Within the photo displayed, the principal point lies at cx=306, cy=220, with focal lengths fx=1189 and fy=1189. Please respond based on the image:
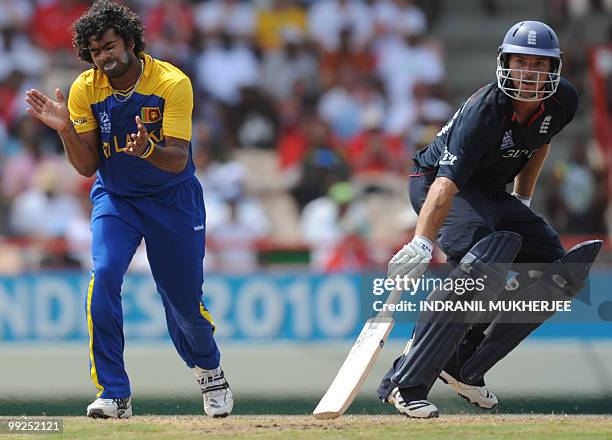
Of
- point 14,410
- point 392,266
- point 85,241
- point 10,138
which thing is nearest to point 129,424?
point 14,410

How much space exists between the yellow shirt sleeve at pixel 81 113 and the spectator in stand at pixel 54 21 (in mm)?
8965

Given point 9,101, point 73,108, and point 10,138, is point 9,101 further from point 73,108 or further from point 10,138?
point 73,108

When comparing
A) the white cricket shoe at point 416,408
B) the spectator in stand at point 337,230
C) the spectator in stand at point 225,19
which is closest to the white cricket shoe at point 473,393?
the white cricket shoe at point 416,408

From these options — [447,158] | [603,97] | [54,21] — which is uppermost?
[54,21]

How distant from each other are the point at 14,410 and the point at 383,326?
90.8 inches

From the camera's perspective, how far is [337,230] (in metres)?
12.3

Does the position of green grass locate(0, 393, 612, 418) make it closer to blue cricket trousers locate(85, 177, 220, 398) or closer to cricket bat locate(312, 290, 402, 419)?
blue cricket trousers locate(85, 177, 220, 398)

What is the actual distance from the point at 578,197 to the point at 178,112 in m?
8.65

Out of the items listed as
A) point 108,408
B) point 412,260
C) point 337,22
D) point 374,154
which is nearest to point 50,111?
point 108,408

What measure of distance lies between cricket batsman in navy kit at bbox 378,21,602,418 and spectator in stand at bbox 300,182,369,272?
14.8ft

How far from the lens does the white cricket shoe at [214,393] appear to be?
6695 mm

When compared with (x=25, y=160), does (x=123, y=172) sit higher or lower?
higher

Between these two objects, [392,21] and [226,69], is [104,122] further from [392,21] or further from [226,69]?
[392,21]

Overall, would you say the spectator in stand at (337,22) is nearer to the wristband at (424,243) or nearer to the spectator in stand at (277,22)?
the spectator in stand at (277,22)
